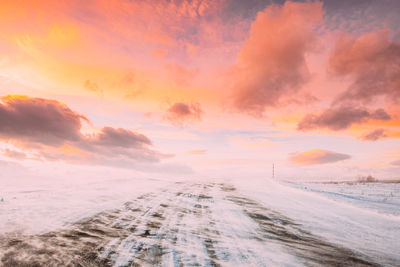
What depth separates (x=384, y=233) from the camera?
216 inches

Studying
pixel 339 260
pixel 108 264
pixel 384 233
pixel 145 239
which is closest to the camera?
pixel 108 264

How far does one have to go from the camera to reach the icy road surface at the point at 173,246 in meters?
3.17

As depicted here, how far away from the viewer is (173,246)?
3.76 meters

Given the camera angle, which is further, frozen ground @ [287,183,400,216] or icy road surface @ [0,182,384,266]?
frozen ground @ [287,183,400,216]

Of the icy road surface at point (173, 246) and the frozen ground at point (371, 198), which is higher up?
the frozen ground at point (371, 198)

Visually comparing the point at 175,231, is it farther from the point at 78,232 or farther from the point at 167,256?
the point at 78,232

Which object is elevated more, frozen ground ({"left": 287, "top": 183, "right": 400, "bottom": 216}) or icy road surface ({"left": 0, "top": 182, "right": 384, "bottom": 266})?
frozen ground ({"left": 287, "top": 183, "right": 400, "bottom": 216})

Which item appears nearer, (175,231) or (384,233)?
(175,231)

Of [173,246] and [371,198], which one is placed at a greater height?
[371,198]

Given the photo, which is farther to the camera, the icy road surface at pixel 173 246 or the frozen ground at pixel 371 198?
the frozen ground at pixel 371 198

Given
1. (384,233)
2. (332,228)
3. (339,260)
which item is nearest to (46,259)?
(339,260)

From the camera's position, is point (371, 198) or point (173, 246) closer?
point (173, 246)

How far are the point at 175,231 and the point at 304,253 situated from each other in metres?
2.59

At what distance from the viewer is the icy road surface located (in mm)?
3172
